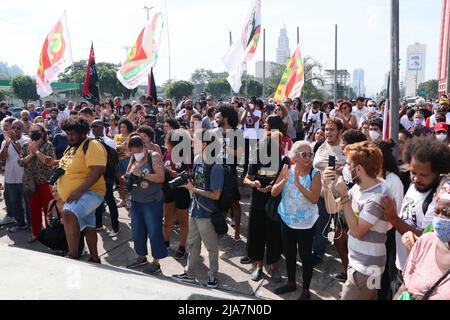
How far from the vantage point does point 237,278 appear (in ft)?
14.7

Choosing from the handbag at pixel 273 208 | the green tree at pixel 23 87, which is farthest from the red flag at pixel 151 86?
the green tree at pixel 23 87

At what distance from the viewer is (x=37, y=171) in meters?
5.60

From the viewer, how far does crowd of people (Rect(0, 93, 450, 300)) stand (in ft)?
8.37

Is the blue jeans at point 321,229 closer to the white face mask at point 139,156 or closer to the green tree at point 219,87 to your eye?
the white face mask at point 139,156

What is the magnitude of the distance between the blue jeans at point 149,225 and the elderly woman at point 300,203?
1378mm

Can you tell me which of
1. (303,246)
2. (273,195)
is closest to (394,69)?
(273,195)

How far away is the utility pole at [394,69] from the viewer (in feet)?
12.1

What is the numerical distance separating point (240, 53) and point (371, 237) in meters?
8.72

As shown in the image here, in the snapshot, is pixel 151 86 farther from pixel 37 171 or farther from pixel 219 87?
pixel 219 87

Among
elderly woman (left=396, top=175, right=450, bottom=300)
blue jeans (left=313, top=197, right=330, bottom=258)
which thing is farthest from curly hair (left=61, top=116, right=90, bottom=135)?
elderly woman (left=396, top=175, right=450, bottom=300)

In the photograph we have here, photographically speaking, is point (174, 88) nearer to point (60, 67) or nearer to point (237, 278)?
point (60, 67)
